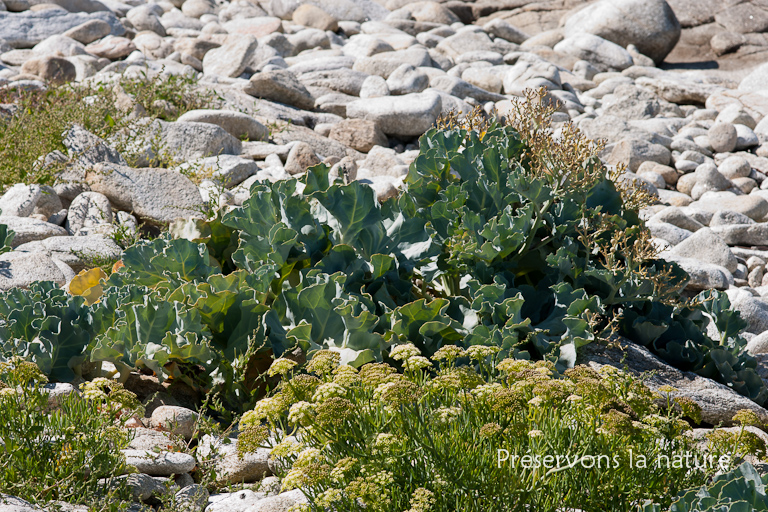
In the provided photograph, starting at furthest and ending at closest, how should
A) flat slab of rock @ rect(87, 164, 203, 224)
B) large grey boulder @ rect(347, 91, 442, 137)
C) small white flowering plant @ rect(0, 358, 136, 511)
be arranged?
large grey boulder @ rect(347, 91, 442, 137) < flat slab of rock @ rect(87, 164, 203, 224) < small white flowering plant @ rect(0, 358, 136, 511)

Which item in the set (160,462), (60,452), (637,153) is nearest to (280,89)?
(637,153)

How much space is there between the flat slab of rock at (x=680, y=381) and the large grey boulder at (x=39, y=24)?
10.6m

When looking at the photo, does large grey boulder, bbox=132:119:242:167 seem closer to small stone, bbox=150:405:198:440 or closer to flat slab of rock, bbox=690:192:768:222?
small stone, bbox=150:405:198:440

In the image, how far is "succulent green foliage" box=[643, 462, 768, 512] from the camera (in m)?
1.75

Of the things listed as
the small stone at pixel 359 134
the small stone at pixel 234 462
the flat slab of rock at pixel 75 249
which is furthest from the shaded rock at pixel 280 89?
the small stone at pixel 234 462

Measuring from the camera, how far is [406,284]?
3.69 m

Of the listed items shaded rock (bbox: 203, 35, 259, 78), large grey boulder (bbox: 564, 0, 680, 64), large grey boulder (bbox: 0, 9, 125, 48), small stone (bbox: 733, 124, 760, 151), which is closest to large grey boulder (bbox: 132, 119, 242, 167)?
shaded rock (bbox: 203, 35, 259, 78)

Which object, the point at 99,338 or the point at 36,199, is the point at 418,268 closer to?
the point at 99,338

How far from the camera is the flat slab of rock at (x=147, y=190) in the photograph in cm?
533

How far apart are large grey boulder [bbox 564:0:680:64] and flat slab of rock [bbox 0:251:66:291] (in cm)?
1357

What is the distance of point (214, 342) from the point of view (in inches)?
132

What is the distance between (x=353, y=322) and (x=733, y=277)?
13.4ft

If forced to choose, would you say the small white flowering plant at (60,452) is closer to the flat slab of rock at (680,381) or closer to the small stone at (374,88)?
the flat slab of rock at (680,381)

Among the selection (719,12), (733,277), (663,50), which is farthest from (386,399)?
(719,12)
